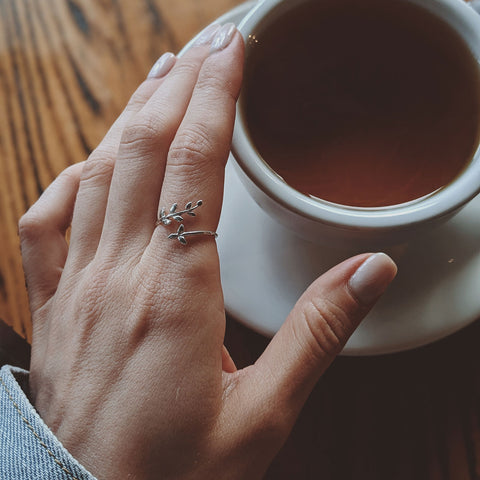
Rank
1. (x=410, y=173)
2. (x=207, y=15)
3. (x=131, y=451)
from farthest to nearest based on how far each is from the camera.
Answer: (x=207, y=15), (x=410, y=173), (x=131, y=451)

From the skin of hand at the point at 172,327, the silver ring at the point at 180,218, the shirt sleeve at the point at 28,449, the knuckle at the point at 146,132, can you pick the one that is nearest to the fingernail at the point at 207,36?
the skin of hand at the point at 172,327

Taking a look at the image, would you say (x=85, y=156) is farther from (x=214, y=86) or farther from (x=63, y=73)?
(x=214, y=86)

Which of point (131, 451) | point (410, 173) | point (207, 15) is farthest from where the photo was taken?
point (207, 15)

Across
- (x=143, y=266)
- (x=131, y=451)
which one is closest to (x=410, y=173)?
(x=143, y=266)

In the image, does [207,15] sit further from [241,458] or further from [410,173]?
[241,458]

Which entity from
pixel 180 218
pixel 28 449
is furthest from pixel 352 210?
pixel 28 449

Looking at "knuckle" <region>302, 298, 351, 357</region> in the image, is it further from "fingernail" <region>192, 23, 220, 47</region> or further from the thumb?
"fingernail" <region>192, 23, 220, 47</region>

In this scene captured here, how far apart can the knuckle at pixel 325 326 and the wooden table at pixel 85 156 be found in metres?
0.19

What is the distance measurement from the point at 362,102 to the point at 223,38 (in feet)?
0.76

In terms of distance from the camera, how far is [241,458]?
0.62 m

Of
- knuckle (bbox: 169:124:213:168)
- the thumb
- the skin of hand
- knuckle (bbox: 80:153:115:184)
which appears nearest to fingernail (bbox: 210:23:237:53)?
the skin of hand

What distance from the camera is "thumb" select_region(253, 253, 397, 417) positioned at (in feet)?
2.06

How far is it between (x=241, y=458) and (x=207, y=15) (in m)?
0.71

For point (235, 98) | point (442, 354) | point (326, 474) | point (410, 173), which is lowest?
point (326, 474)
